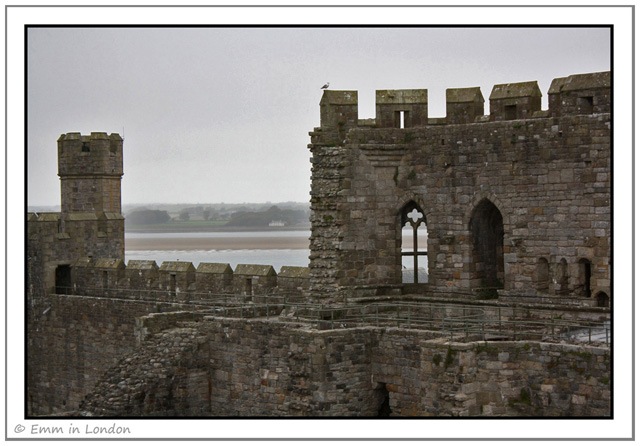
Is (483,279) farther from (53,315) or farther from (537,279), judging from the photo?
(53,315)

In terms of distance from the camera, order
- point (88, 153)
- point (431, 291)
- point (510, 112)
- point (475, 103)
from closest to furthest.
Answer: point (510, 112)
point (475, 103)
point (431, 291)
point (88, 153)

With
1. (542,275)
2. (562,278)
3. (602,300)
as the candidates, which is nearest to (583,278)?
(562,278)

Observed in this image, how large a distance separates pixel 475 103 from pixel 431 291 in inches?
135

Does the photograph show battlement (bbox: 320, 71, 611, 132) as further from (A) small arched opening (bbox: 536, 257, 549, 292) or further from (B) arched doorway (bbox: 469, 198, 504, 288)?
(A) small arched opening (bbox: 536, 257, 549, 292)

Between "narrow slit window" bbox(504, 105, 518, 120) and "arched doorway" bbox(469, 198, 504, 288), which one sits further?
"arched doorway" bbox(469, 198, 504, 288)

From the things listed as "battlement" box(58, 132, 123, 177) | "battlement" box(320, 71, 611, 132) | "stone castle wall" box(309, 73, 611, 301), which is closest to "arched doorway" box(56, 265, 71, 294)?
"battlement" box(58, 132, 123, 177)

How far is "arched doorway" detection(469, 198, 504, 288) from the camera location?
28812 millimetres

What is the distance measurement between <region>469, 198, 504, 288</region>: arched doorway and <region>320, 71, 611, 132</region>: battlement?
5.51 feet

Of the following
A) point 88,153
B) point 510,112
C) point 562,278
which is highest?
point 88,153

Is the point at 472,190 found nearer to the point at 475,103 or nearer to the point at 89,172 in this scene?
the point at 475,103

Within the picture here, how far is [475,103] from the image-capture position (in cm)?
2884

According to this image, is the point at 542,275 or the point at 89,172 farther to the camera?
the point at 89,172

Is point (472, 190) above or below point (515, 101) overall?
below

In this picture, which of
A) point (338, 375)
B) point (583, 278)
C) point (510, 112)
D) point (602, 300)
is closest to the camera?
point (602, 300)
